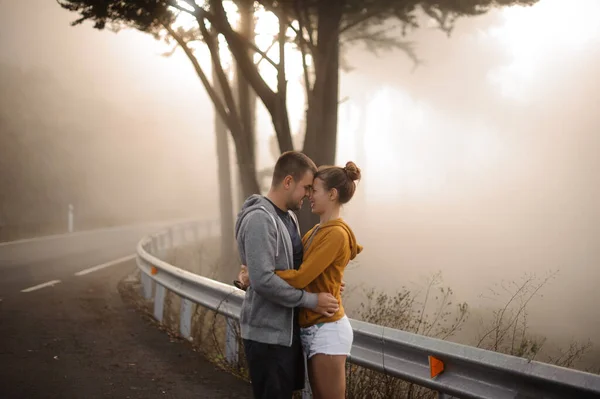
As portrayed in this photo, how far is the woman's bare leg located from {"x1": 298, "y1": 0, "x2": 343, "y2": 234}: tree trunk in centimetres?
580

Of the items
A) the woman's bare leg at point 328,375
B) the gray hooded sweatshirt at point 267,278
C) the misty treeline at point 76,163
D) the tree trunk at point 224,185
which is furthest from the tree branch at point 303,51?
the misty treeline at point 76,163

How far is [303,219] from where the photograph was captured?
9.29 m

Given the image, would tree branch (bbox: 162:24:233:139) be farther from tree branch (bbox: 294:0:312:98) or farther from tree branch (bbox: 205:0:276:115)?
tree branch (bbox: 294:0:312:98)

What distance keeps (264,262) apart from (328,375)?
74 cm

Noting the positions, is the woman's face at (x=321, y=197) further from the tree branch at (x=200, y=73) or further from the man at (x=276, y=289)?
the tree branch at (x=200, y=73)

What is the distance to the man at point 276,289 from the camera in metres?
3.40

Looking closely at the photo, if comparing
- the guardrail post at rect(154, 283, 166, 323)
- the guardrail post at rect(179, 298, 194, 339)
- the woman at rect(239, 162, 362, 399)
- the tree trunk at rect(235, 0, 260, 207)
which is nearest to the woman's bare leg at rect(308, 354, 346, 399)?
the woman at rect(239, 162, 362, 399)

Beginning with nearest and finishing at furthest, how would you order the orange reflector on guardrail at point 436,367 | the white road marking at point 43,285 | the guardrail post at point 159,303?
the orange reflector on guardrail at point 436,367
the guardrail post at point 159,303
the white road marking at point 43,285

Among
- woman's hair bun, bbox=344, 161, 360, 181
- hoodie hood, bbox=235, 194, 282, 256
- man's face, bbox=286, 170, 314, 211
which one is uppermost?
woman's hair bun, bbox=344, 161, 360, 181

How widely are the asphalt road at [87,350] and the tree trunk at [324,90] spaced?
3.08m

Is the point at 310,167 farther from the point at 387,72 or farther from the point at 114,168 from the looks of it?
the point at 114,168

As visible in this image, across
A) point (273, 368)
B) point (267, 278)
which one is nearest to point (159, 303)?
point (273, 368)

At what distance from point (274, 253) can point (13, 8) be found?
48.6m

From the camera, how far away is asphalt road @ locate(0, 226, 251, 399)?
5.95 meters
